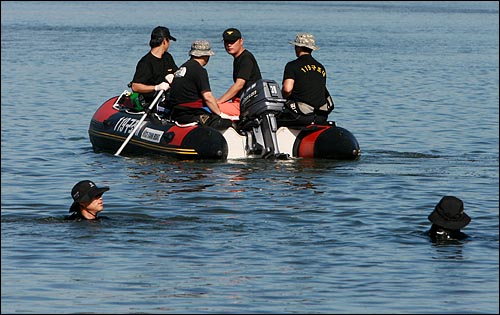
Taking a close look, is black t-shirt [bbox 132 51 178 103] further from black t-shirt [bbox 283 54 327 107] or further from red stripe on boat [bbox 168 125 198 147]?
black t-shirt [bbox 283 54 327 107]

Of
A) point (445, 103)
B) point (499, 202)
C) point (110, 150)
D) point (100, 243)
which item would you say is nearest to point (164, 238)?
point (100, 243)

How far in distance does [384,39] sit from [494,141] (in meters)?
31.4

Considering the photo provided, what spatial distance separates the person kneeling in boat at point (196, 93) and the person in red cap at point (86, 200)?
181 inches

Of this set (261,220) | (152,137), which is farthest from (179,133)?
(261,220)

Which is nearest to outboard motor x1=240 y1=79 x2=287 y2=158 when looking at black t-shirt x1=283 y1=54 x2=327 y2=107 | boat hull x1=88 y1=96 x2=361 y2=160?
boat hull x1=88 y1=96 x2=361 y2=160

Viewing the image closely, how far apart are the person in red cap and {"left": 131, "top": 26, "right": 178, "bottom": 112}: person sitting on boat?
16.9ft

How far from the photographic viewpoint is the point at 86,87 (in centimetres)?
3108

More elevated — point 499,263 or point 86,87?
point 499,263

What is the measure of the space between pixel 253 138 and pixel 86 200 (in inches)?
197

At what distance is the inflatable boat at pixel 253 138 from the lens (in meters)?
16.2

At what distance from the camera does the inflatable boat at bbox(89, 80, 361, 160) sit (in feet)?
53.2

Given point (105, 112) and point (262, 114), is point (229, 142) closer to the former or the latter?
point (262, 114)

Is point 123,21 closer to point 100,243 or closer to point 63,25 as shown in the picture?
point 63,25

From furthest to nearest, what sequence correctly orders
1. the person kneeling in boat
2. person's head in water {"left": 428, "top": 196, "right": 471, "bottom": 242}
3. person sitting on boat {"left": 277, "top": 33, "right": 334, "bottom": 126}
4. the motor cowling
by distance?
person sitting on boat {"left": 277, "top": 33, "right": 334, "bottom": 126} < the person kneeling in boat < the motor cowling < person's head in water {"left": 428, "top": 196, "right": 471, "bottom": 242}
